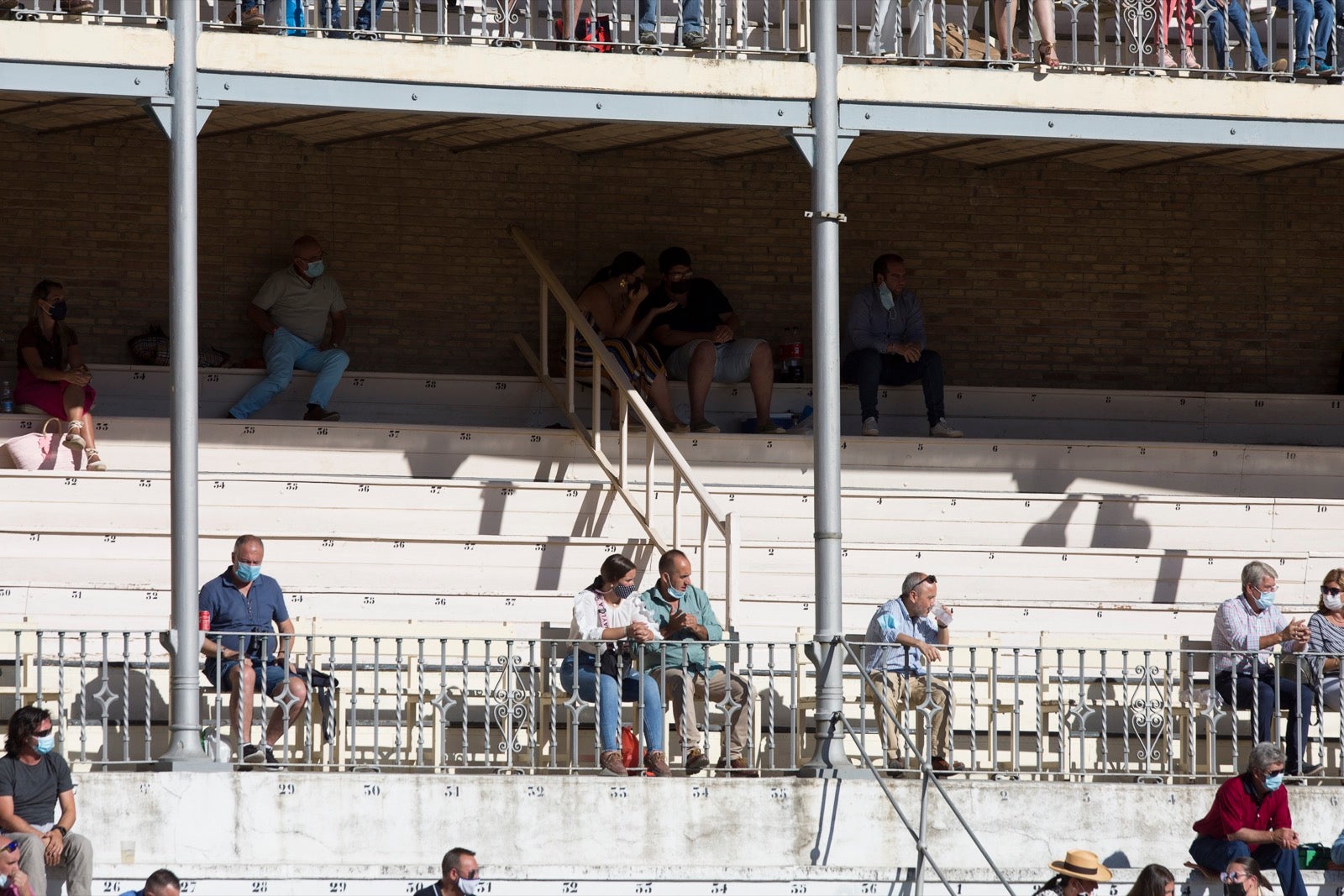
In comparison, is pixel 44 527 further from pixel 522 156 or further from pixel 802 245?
pixel 802 245

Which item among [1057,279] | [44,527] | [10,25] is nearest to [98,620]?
[44,527]

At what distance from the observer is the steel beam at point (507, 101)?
39.6 ft

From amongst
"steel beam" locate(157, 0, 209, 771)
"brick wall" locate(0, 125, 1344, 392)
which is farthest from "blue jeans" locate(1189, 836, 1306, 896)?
"brick wall" locate(0, 125, 1344, 392)

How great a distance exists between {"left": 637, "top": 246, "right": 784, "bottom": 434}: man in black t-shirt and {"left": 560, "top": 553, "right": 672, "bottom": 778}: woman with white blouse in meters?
4.32

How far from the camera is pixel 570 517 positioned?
1432 centimetres

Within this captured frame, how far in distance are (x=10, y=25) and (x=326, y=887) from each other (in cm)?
533

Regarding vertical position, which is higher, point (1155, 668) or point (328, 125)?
point (328, 125)

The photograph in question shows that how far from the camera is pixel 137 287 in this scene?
16031 millimetres

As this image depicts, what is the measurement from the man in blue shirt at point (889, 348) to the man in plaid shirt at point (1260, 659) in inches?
165

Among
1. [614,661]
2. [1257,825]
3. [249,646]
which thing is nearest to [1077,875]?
[1257,825]

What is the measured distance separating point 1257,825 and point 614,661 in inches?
131

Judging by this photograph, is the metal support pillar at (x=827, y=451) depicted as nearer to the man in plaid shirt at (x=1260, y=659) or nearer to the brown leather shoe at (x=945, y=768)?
the brown leather shoe at (x=945, y=768)

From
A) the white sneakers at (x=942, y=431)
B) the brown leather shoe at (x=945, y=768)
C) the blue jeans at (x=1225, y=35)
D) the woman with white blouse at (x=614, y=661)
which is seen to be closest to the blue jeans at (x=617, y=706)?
the woman with white blouse at (x=614, y=661)

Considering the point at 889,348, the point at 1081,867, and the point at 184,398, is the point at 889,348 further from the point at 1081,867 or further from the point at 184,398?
the point at 1081,867
